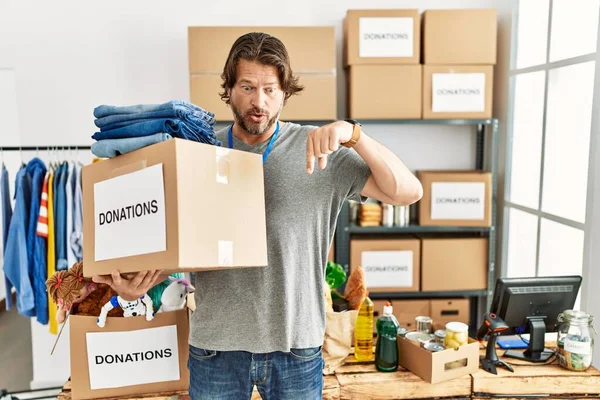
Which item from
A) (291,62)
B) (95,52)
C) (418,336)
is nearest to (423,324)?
(418,336)

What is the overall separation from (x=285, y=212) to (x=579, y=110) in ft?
5.83

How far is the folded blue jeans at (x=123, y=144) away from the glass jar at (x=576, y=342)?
4.91 feet

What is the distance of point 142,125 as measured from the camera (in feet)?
3.69

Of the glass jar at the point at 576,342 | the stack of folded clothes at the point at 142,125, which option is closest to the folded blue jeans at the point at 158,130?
the stack of folded clothes at the point at 142,125

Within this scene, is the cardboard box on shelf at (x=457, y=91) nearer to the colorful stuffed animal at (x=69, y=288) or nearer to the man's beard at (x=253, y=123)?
the man's beard at (x=253, y=123)

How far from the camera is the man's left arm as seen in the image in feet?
3.63

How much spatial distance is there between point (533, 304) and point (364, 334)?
632mm

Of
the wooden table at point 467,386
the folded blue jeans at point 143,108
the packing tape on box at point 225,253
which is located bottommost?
the wooden table at point 467,386

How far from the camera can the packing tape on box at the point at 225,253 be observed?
112cm

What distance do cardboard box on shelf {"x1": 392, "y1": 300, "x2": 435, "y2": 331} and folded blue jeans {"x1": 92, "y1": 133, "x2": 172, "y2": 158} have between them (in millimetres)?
2182

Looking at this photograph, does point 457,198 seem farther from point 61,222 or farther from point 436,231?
point 61,222

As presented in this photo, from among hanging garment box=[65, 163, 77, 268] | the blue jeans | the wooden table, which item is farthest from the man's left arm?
hanging garment box=[65, 163, 77, 268]

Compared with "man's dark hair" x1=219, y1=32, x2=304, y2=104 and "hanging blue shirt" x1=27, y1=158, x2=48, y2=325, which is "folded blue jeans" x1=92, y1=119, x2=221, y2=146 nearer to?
"man's dark hair" x1=219, y1=32, x2=304, y2=104

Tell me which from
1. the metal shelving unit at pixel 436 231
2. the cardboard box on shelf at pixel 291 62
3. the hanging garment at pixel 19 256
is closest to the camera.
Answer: the hanging garment at pixel 19 256
